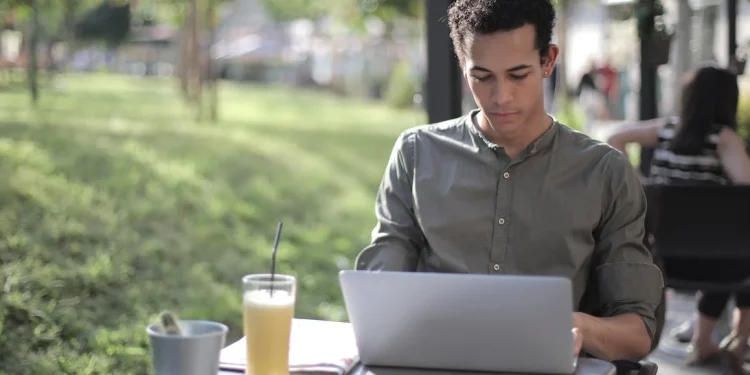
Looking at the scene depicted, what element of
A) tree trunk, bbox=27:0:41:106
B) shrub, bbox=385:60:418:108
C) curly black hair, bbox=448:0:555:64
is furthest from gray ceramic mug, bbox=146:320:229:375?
shrub, bbox=385:60:418:108

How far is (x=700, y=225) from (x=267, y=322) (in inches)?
112

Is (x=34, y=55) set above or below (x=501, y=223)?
above

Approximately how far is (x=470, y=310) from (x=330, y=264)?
550 cm

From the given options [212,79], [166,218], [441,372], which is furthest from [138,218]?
[441,372]

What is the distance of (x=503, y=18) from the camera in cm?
192

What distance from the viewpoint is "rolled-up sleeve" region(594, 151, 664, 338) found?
194 centimetres

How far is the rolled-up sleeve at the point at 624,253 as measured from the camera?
1.94 metres

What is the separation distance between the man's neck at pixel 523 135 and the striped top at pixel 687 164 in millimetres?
2325

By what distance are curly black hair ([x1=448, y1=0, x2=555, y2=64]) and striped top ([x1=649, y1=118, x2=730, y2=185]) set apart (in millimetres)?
2406

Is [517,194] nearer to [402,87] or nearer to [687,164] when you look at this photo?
[687,164]

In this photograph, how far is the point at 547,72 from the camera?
2.02m

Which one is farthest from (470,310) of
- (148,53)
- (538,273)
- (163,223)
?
(148,53)

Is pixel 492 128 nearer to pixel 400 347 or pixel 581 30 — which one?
pixel 400 347

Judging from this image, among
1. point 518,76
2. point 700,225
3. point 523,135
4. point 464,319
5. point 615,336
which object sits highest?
point 518,76
